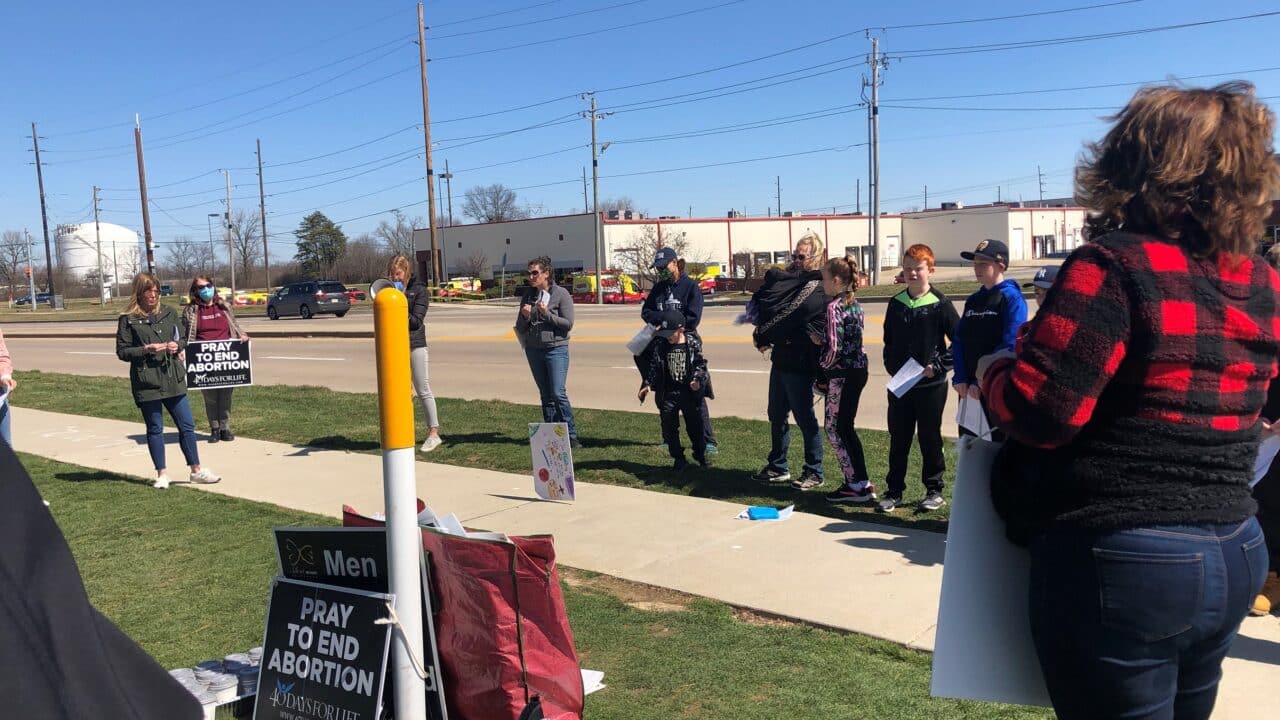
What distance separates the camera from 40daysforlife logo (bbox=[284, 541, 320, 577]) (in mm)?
3820

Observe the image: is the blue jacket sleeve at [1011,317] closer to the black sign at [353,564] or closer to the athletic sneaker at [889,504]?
the athletic sneaker at [889,504]

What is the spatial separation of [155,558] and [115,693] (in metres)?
5.96

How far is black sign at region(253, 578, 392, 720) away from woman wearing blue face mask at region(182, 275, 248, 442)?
26.8 feet

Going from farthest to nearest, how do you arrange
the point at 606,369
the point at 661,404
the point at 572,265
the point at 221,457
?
the point at 572,265 → the point at 606,369 → the point at 221,457 → the point at 661,404

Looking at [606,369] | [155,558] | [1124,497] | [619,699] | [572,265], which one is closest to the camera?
[1124,497]

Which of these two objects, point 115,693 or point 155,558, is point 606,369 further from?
point 115,693

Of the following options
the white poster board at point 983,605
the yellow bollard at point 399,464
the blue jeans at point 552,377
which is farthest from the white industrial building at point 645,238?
the white poster board at point 983,605

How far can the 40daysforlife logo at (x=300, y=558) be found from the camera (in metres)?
3.82

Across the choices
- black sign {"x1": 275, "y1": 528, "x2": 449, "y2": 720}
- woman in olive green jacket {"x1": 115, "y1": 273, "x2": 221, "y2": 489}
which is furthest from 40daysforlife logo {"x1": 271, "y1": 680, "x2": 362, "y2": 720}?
woman in olive green jacket {"x1": 115, "y1": 273, "x2": 221, "y2": 489}

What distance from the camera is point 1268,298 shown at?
2.07 metres

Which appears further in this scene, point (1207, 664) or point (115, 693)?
point (1207, 664)

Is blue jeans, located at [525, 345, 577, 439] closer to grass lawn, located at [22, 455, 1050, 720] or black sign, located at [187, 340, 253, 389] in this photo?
grass lawn, located at [22, 455, 1050, 720]

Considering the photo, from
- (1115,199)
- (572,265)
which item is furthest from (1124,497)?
(572,265)

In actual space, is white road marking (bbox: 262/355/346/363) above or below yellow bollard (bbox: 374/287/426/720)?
below
